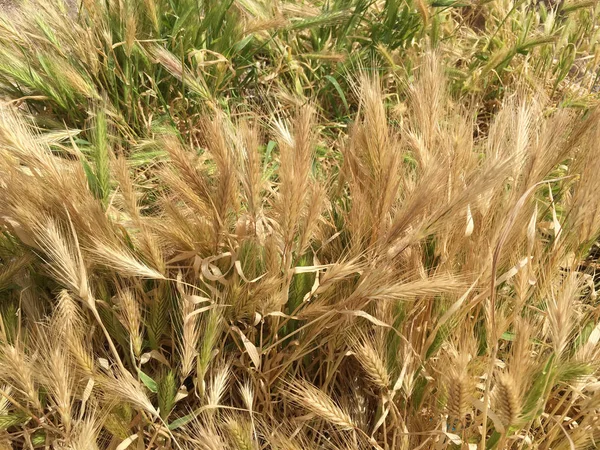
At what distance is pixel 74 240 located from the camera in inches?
50.0

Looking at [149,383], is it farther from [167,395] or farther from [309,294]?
[309,294]

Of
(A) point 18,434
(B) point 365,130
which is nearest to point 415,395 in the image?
(B) point 365,130

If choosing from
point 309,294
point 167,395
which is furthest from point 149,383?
point 309,294

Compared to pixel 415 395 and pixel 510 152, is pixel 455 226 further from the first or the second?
pixel 415 395

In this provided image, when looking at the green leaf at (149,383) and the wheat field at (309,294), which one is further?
the green leaf at (149,383)

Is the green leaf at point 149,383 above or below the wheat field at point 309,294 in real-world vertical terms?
below

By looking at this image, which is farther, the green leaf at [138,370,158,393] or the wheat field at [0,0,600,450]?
the green leaf at [138,370,158,393]

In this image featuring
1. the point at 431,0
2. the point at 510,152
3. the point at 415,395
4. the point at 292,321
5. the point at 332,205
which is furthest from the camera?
the point at 431,0

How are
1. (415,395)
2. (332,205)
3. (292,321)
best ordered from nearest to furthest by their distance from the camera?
(415,395) < (292,321) < (332,205)

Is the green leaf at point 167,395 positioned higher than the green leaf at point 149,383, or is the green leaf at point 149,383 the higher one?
the green leaf at point 167,395

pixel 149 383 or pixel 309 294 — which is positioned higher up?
pixel 309 294

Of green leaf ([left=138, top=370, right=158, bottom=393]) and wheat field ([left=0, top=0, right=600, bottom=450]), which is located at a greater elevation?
wheat field ([left=0, top=0, right=600, bottom=450])

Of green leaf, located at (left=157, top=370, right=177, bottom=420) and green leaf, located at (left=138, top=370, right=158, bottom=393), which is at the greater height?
green leaf, located at (left=157, top=370, right=177, bottom=420)

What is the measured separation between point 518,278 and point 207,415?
2.11ft
